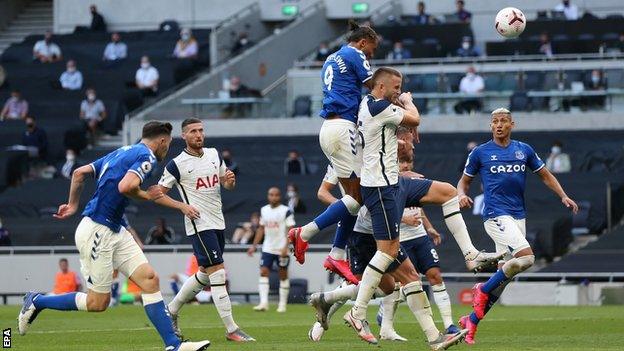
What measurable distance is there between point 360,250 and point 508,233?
1969mm

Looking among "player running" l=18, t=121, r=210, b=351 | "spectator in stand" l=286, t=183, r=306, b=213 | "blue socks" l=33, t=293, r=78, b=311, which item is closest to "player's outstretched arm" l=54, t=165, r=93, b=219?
"player running" l=18, t=121, r=210, b=351

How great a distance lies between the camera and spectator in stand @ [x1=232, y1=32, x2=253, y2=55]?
41094mm

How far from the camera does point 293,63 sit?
41375 mm

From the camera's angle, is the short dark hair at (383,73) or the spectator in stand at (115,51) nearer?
the short dark hair at (383,73)

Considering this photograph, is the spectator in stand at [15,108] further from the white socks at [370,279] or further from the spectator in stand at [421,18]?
the white socks at [370,279]

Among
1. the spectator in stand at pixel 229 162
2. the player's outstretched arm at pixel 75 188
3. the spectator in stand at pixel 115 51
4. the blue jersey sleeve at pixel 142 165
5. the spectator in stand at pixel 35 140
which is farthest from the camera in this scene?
the spectator in stand at pixel 115 51

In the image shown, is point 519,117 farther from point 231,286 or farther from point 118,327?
point 118,327

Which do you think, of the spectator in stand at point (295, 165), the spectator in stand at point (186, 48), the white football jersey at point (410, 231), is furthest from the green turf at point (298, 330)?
the spectator in stand at point (186, 48)

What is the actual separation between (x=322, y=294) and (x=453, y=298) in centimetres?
1286

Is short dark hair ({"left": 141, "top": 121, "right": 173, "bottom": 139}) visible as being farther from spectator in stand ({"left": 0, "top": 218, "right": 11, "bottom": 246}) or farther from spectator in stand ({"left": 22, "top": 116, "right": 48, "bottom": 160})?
spectator in stand ({"left": 22, "top": 116, "right": 48, "bottom": 160})

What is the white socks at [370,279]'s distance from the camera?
14117 mm

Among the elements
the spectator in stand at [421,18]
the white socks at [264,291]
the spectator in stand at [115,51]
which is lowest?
the white socks at [264,291]

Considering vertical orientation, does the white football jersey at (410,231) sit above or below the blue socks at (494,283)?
above

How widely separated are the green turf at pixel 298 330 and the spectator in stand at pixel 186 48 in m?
16.9
